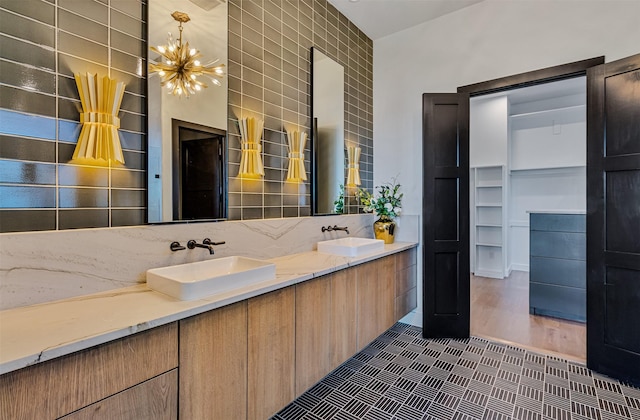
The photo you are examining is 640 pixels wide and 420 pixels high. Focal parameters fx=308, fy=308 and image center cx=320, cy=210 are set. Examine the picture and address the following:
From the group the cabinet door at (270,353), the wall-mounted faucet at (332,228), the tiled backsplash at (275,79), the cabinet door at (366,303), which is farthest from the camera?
the wall-mounted faucet at (332,228)

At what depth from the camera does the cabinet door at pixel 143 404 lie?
3.19ft

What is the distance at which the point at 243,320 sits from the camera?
1412mm

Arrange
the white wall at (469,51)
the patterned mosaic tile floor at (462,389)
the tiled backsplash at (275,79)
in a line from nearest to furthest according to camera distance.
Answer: the patterned mosaic tile floor at (462,389) → the tiled backsplash at (275,79) → the white wall at (469,51)

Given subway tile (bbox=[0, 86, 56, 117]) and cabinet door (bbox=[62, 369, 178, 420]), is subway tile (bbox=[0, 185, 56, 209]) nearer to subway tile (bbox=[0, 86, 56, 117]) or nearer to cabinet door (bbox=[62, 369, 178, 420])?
subway tile (bbox=[0, 86, 56, 117])

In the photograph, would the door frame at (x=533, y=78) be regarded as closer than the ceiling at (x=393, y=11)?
Yes

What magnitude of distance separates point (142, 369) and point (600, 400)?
268 cm

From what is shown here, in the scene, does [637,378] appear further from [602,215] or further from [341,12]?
[341,12]

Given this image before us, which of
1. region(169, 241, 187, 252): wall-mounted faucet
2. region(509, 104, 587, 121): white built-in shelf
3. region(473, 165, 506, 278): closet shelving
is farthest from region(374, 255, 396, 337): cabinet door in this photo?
region(509, 104, 587, 121): white built-in shelf

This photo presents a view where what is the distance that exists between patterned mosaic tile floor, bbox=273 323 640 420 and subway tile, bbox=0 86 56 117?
199 cm

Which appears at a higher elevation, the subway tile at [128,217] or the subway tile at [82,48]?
the subway tile at [82,48]

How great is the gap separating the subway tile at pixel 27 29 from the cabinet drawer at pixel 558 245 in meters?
4.31

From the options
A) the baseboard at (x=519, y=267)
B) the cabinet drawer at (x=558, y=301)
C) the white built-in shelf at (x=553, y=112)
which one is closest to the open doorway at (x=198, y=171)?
the cabinet drawer at (x=558, y=301)

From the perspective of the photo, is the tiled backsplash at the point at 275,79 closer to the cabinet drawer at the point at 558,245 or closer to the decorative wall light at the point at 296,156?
the decorative wall light at the point at 296,156

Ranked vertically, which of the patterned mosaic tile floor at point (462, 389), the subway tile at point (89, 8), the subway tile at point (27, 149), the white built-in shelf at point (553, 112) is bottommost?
the patterned mosaic tile floor at point (462, 389)
